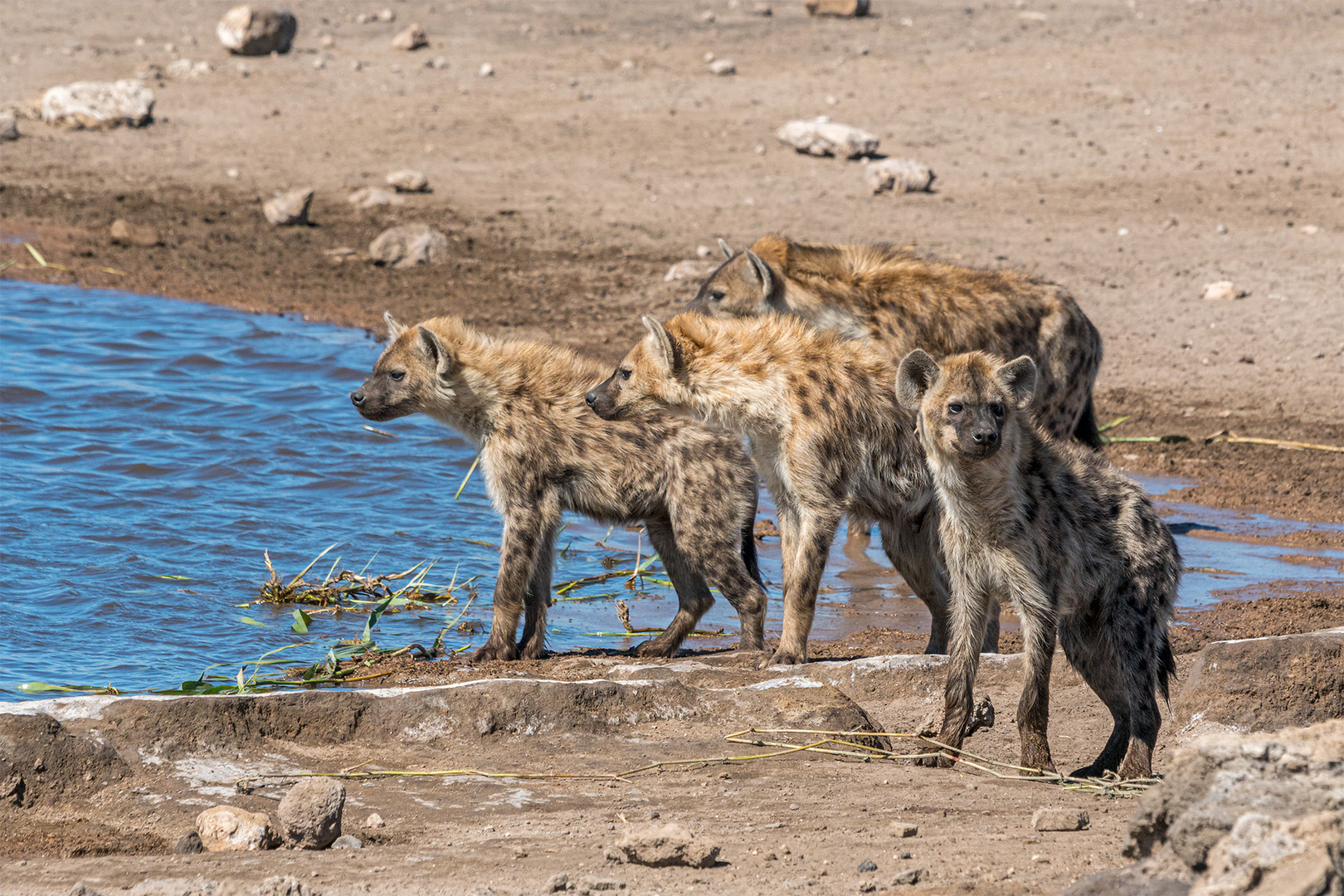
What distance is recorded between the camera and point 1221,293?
31.0 feet

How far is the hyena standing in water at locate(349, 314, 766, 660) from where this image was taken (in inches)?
199

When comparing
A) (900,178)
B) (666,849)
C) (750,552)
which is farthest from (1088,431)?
(900,178)

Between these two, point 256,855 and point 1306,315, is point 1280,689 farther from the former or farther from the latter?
point 1306,315

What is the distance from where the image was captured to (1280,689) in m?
4.14

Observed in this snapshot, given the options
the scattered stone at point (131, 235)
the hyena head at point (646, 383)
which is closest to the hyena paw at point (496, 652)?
the hyena head at point (646, 383)

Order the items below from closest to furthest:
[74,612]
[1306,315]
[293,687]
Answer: [293,687] → [74,612] → [1306,315]

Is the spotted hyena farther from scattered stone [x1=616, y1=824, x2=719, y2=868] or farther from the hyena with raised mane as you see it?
scattered stone [x1=616, y1=824, x2=719, y2=868]

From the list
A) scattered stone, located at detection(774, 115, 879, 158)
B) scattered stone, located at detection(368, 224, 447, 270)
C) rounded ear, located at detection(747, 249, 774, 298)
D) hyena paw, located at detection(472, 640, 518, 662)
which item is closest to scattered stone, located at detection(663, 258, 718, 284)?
scattered stone, located at detection(368, 224, 447, 270)

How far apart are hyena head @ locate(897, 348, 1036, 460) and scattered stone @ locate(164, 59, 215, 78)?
12627 millimetres

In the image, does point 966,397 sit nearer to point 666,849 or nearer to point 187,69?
point 666,849

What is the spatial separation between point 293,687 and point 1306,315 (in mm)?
6714

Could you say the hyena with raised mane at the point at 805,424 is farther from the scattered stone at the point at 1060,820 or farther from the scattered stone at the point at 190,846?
the scattered stone at the point at 190,846

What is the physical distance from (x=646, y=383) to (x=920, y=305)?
4.53 ft

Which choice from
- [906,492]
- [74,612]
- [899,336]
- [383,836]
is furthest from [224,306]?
[383,836]
